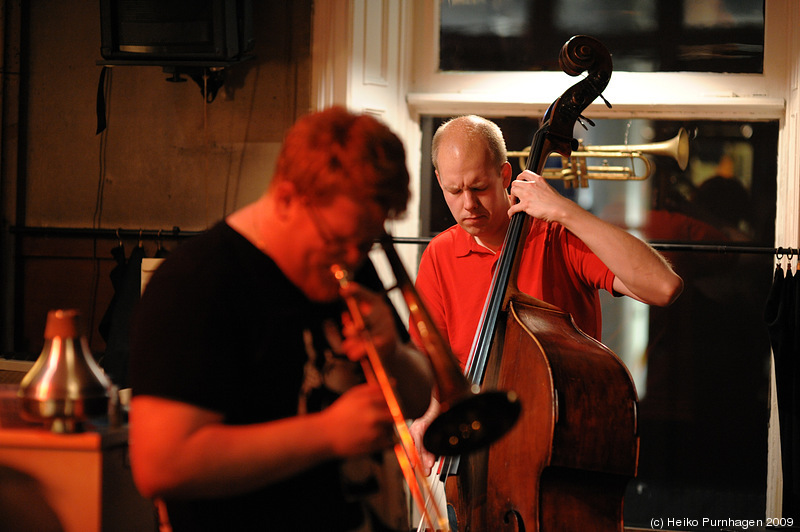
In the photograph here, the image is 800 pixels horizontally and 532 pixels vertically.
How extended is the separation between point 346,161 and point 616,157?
2.62 meters

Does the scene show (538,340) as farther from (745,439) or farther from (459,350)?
(745,439)

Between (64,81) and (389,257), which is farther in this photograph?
(64,81)

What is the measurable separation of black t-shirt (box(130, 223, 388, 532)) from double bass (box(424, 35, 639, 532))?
0.73 m

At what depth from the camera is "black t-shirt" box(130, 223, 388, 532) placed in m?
0.97

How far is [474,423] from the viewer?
40.1 inches

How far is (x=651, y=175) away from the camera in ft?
11.3

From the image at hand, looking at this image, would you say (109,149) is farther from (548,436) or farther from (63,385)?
(548,436)

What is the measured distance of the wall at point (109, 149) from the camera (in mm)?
3482

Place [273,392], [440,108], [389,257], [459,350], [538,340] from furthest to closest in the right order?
[440,108], [459,350], [538,340], [389,257], [273,392]

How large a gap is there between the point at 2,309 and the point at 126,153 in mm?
981

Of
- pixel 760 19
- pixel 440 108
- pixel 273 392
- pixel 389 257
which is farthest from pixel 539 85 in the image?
pixel 273 392

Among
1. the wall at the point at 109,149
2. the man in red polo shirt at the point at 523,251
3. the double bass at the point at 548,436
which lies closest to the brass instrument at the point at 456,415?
the double bass at the point at 548,436

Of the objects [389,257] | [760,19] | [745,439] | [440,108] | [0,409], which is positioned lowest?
[745,439]

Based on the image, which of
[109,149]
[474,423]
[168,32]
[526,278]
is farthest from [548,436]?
[109,149]
